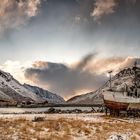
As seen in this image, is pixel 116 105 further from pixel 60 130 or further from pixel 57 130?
pixel 57 130

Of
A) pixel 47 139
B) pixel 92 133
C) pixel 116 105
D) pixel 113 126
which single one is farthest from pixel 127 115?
pixel 47 139

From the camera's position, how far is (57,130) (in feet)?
126

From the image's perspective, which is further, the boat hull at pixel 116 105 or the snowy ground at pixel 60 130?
the boat hull at pixel 116 105

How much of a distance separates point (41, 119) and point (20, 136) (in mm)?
7367

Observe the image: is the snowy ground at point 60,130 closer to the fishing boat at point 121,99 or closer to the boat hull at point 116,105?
the boat hull at point 116,105

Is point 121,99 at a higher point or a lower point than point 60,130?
higher

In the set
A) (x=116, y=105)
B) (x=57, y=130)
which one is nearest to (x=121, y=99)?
(x=116, y=105)

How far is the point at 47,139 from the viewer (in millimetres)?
35188

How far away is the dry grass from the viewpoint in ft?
117

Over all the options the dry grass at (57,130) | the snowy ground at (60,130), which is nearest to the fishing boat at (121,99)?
the dry grass at (57,130)

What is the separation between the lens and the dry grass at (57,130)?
35.8 meters

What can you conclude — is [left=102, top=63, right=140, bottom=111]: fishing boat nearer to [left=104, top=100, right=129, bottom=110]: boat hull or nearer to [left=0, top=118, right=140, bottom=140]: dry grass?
[left=104, top=100, right=129, bottom=110]: boat hull

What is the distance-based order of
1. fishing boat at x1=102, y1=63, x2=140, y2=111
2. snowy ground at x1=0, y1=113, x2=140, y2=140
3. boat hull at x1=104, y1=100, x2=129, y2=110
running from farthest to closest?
fishing boat at x1=102, y1=63, x2=140, y2=111, boat hull at x1=104, y1=100, x2=129, y2=110, snowy ground at x1=0, y1=113, x2=140, y2=140

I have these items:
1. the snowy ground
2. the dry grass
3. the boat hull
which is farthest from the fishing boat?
the snowy ground
